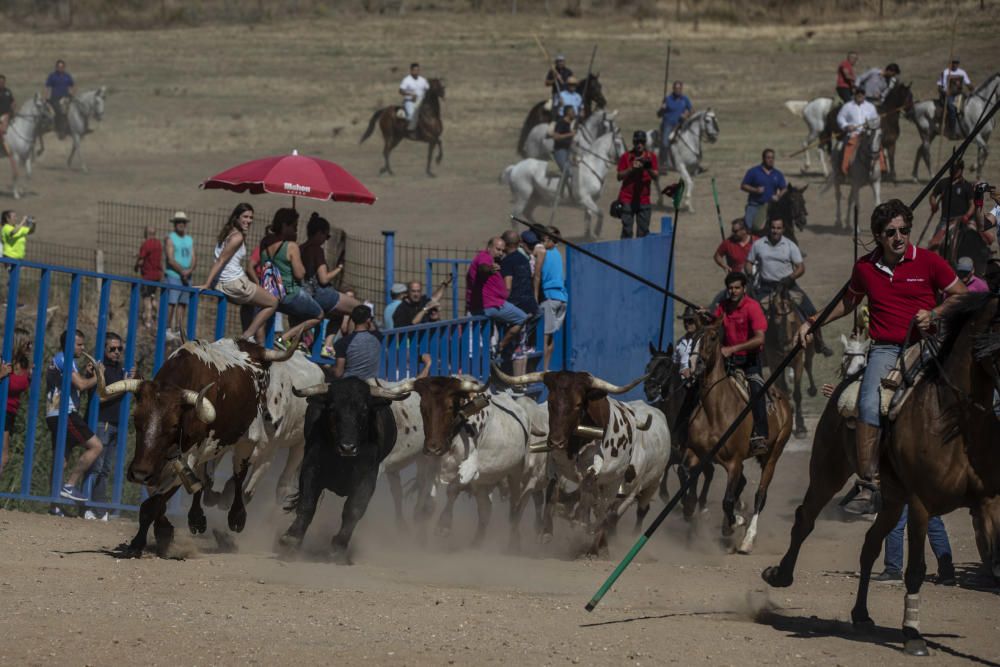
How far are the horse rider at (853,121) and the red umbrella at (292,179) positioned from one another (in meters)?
16.2

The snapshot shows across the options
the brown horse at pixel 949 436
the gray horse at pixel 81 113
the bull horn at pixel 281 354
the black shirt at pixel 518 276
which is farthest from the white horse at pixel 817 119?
the brown horse at pixel 949 436

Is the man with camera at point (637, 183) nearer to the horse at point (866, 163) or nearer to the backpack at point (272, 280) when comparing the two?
the horse at point (866, 163)

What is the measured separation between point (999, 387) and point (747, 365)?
7144 millimetres

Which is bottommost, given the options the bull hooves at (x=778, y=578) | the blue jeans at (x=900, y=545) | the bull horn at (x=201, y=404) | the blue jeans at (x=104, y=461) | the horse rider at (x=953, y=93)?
the blue jeans at (x=104, y=461)

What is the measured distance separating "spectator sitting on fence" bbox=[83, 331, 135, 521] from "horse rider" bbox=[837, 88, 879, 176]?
61.7ft

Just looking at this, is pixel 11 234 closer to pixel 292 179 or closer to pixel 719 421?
pixel 292 179

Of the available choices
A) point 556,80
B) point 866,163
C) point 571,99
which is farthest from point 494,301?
point 556,80

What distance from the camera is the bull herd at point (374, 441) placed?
12.2 meters

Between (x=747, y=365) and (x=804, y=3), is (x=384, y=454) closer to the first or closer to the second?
(x=747, y=365)

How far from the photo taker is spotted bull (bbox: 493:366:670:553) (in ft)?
48.0

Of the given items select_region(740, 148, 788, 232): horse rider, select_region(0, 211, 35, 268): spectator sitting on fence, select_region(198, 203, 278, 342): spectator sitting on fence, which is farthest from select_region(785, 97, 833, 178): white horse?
select_region(198, 203, 278, 342): spectator sitting on fence

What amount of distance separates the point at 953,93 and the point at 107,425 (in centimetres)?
2180

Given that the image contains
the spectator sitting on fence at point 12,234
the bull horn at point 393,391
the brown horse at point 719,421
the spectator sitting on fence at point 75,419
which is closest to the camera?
the bull horn at point 393,391

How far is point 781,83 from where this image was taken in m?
47.9
